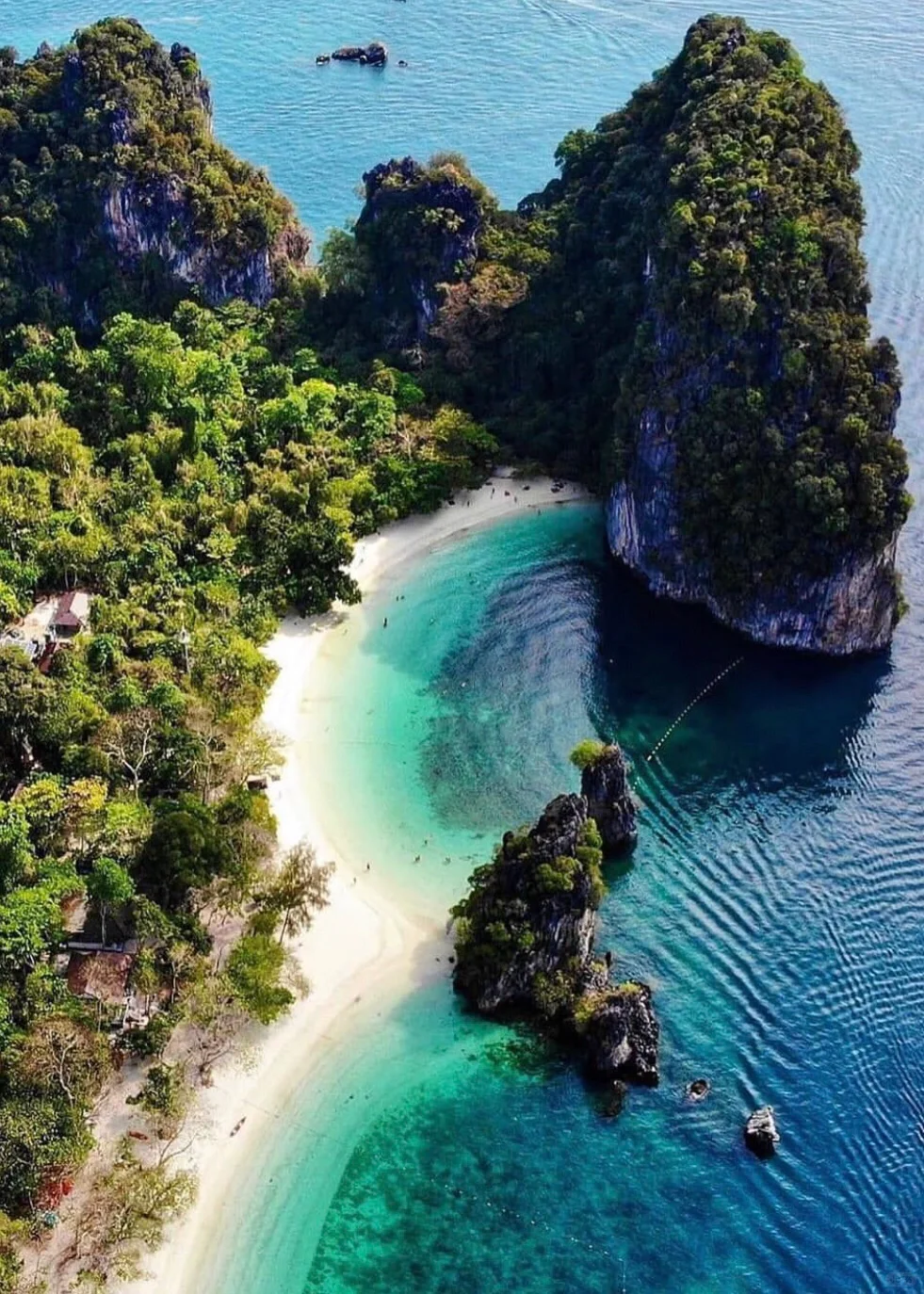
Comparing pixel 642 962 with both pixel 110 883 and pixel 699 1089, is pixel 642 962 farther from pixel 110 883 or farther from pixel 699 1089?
pixel 110 883

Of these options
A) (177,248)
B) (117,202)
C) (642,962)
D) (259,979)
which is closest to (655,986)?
(642,962)

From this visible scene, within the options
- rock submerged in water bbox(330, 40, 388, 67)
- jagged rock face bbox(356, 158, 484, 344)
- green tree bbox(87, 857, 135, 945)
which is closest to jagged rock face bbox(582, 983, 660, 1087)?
green tree bbox(87, 857, 135, 945)

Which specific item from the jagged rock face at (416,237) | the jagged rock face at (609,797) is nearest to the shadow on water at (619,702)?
the jagged rock face at (609,797)

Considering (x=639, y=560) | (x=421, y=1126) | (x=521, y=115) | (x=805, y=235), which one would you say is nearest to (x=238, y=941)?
(x=421, y=1126)

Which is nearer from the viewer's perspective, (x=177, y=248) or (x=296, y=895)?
(x=296, y=895)

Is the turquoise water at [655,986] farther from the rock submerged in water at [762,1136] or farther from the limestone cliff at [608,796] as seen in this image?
the limestone cliff at [608,796]

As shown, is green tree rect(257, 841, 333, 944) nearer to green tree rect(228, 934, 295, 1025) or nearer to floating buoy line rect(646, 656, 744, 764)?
green tree rect(228, 934, 295, 1025)
